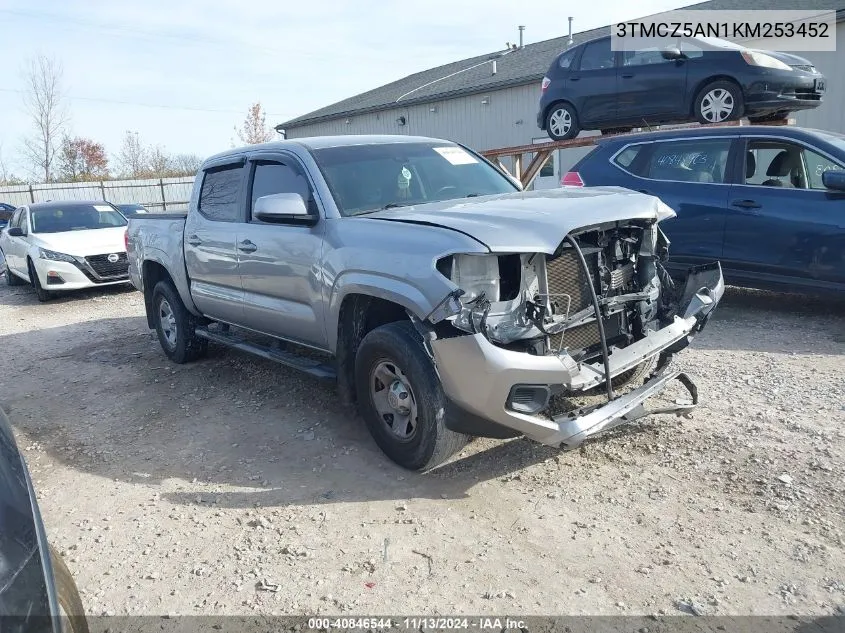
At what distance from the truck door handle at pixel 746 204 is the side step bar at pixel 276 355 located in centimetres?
455

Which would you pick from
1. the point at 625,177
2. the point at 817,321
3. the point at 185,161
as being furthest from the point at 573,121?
the point at 185,161

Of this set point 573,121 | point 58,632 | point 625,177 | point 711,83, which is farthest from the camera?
point 573,121

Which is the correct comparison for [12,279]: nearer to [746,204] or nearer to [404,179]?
[404,179]

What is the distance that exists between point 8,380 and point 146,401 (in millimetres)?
1939

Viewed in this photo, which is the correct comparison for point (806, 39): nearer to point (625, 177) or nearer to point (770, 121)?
point (770, 121)

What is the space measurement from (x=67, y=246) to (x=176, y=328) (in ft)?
18.5

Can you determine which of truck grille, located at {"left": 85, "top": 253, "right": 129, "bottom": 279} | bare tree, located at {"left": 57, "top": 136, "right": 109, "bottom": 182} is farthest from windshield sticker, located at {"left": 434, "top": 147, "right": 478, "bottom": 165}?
bare tree, located at {"left": 57, "top": 136, "right": 109, "bottom": 182}

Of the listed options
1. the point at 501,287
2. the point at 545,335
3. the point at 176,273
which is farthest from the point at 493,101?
the point at 545,335

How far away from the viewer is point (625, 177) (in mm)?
7449

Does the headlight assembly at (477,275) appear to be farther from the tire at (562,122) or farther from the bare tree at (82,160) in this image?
the bare tree at (82,160)

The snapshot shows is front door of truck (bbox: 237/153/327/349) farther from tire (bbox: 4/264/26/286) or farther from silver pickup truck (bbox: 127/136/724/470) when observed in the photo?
tire (bbox: 4/264/26/286)

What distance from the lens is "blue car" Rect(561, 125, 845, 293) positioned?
618cm

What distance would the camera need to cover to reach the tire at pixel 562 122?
1148cm

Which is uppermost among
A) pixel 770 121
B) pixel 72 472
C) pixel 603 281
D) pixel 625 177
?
pixel 770 121
